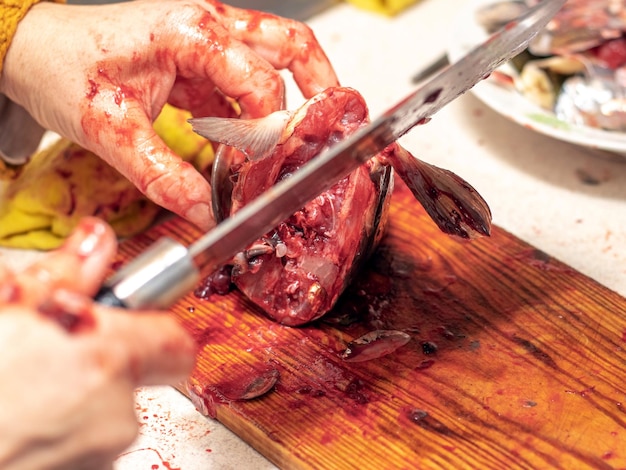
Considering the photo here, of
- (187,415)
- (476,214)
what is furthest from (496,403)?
(187,415)

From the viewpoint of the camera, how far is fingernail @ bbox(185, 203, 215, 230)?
1.46m

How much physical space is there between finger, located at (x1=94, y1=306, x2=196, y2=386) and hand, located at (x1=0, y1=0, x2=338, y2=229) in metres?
0.56

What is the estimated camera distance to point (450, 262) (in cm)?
164

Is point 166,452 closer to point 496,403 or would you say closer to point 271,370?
point 271,370

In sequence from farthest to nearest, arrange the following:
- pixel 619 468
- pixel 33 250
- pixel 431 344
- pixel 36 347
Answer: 1. pixel 33 250
2. pixel 431 344
3. pixel 619 468
4. pixel 36 347

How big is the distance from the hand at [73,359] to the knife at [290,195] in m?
0.04

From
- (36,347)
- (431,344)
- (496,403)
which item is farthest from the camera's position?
(431,344)

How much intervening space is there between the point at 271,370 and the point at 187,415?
17 centimetres

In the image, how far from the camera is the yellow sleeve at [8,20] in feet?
5.20

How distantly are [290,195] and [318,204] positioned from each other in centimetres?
35

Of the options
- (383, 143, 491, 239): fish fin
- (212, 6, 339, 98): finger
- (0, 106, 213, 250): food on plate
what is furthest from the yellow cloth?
(383, 143, 491, 239): fish fin

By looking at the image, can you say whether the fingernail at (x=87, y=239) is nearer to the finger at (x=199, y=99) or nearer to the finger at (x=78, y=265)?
the finger at (x=78, y=265)

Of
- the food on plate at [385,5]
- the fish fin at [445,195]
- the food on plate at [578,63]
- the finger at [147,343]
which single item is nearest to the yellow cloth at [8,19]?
the fish fin at [445,195]

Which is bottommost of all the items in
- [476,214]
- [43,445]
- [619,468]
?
[619,468]
